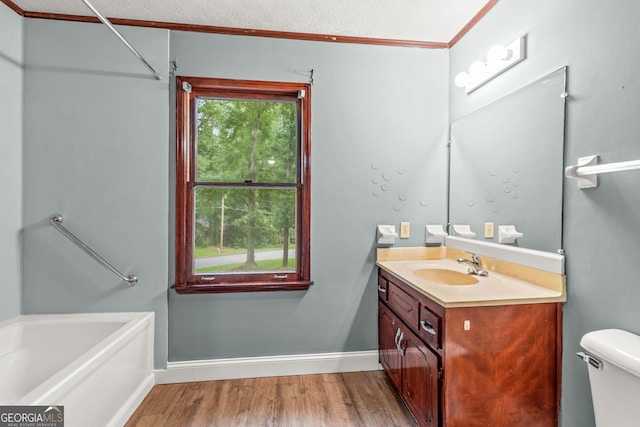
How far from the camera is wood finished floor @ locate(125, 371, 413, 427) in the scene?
176 cm

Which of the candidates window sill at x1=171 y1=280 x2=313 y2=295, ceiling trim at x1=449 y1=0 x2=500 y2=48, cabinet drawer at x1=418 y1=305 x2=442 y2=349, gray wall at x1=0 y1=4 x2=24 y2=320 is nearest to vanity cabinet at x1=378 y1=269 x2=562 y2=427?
cabinet drawer at x1=418 y1=305 x2=442 y2=349

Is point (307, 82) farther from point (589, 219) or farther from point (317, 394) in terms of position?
point (317, 394)

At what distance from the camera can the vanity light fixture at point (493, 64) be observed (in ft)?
5.47

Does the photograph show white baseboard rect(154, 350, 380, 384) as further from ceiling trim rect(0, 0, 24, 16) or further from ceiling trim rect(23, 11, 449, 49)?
ceiling trim rect(0, 0, 24, 16)

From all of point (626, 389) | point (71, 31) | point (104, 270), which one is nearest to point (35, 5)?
point (71, 31)

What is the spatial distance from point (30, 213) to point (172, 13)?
161 centimetres

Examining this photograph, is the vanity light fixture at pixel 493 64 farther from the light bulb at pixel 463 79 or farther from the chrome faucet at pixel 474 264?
the chrome faucet at pixel 474 264

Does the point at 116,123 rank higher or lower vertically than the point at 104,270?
higher

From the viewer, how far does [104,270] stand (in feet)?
6.86

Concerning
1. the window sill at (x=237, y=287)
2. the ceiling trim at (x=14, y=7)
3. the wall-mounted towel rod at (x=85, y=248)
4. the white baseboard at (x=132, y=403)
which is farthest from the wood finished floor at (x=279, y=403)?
the ceiling trim at (x=14, y=7)

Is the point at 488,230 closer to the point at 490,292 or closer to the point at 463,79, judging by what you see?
the point at 490,292

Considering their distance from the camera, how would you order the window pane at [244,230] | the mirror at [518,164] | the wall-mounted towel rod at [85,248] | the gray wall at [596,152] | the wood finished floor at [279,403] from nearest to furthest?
the gray wall at [596,152], the mirror at [518,164], the wood finished floor at [279,403], the wall-mounted towel rod at [85,248], the window pane at [244,230]

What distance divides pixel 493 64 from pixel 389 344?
6.07 feet

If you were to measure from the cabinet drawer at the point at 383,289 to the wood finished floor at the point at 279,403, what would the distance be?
0.58 metres
